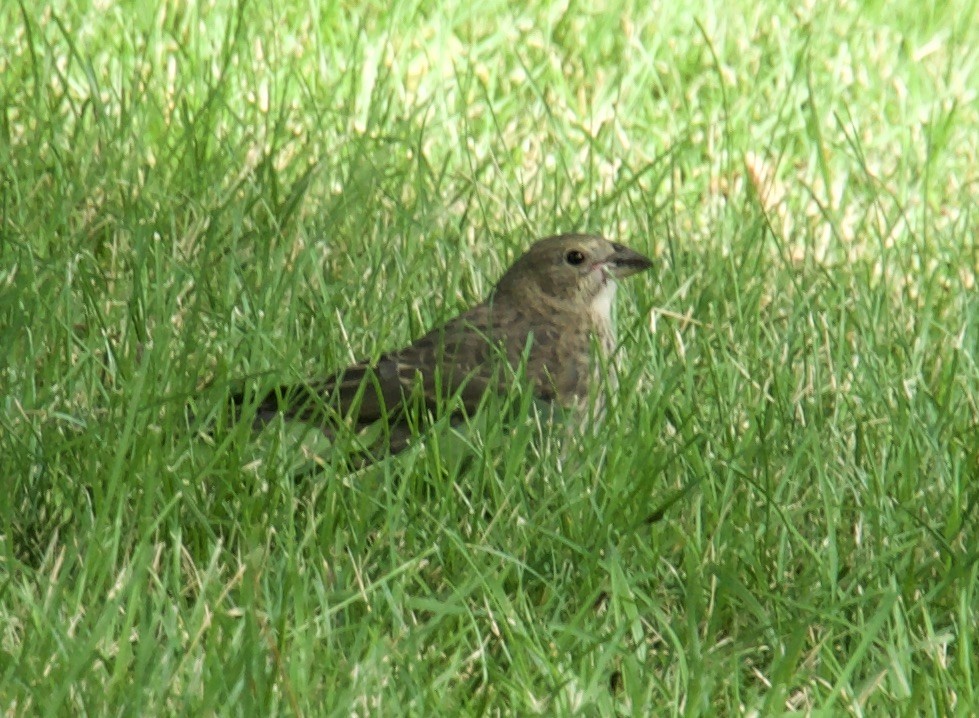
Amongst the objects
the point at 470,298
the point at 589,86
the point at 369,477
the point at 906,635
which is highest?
the point at 589,86

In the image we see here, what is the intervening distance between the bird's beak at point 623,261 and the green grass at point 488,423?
0.13 m

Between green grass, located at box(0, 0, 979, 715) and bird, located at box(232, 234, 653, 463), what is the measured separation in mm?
101

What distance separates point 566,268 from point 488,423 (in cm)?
109

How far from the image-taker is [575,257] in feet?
16.5

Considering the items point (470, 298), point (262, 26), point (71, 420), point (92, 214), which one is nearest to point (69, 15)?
point (262, 26)

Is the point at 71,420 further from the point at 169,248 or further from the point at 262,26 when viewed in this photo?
the point at 262,26

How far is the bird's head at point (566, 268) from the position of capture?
4996mm

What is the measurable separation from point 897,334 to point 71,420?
203 centimetres

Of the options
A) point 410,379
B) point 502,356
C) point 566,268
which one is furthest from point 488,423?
point 566,268

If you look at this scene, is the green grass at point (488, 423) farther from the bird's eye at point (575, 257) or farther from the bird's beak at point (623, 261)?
the bird's eye at point (575, 257)

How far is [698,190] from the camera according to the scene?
242 inches

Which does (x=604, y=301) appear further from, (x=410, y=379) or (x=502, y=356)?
(x=502, y=356)

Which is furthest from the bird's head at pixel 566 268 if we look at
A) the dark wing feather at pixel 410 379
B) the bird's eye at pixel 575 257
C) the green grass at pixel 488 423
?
the dark wing feather at pixel 410 379

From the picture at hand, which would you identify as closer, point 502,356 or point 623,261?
point 502,356
